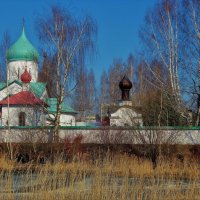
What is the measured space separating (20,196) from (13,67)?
87.1ft

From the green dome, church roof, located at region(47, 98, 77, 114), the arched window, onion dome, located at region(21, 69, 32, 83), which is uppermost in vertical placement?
the green dome

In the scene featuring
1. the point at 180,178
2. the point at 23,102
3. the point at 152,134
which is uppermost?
the point at 23,102

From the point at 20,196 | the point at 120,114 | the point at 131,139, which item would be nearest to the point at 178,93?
the point at 131,139

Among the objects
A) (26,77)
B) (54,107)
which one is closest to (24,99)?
(54,107)

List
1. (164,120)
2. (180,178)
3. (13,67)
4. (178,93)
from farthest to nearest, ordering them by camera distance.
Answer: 1. (13,67)
2. (164,120)
3. (178,93)
4. (180,178)

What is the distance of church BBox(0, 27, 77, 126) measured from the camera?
26062 millimetres

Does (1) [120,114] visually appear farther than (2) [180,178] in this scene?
Yes

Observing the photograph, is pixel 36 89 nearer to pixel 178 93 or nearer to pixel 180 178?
pixel 178 93

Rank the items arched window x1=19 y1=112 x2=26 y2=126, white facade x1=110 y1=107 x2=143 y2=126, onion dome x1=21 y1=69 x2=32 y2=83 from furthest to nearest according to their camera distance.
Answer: onion dome x1=21 y1=69 x2=32 y2=83 → white facade x1=110 y1=107 x2=143 y2=126 → arched window x1=19 y1=112 x2=26 y2=126

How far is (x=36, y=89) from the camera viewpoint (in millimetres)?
30703

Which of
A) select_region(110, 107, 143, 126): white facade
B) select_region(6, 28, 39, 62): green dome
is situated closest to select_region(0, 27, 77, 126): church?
select_region(6, 28, 39, 62): green dome

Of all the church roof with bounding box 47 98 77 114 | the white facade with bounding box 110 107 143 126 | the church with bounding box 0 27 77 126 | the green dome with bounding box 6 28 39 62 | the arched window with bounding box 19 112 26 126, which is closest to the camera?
the church with bounding box 0 27 77 126

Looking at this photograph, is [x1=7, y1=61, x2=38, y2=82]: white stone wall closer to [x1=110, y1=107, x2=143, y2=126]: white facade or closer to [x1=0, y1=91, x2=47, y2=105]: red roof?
[x1=0, y1=91, x2=47, y2=105]: red roof

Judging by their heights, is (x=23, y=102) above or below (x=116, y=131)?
above
